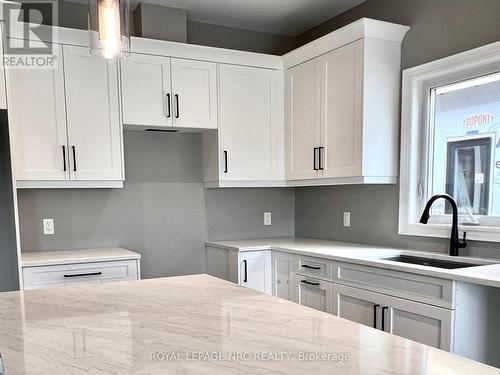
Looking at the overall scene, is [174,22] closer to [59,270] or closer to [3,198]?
[3,198]

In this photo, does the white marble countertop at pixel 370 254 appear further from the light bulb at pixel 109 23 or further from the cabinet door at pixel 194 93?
the light bulb at pixel 109 23

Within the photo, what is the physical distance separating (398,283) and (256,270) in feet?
4.08

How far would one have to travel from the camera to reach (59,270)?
103 inches

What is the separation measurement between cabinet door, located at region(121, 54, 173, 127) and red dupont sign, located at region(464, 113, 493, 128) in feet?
6.75

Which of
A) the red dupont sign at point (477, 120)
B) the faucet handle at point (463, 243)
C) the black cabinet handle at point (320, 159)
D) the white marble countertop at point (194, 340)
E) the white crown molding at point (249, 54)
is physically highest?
the white crown molding at point (249, 54)

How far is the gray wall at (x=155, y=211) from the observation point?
121 inches

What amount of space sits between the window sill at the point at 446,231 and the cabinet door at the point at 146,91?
192 cm

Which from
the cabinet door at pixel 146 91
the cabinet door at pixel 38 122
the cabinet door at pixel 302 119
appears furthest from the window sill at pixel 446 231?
the cabinet door at pixel 38 122

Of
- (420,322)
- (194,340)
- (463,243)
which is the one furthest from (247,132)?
(194,340)

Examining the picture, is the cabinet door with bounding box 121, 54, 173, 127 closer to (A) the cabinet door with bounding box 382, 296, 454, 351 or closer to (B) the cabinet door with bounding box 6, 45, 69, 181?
(B) the cabinet door with bounding box 6, 45, 69, 181

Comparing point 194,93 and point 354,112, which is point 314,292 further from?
point 194,93

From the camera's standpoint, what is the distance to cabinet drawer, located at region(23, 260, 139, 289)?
2544mm

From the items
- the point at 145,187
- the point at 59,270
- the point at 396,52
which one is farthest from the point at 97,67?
the point at 396,52

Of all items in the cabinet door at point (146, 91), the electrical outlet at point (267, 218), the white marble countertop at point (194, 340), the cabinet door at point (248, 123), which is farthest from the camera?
the electrical outlet at point (267, 218)
